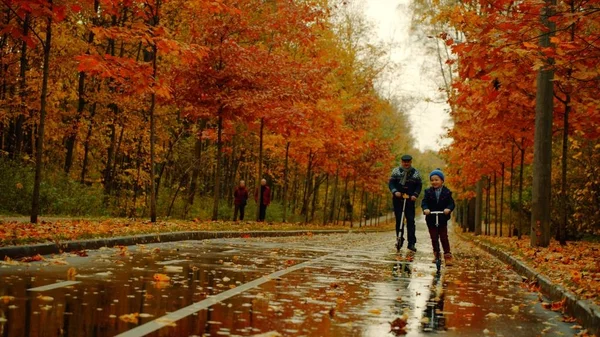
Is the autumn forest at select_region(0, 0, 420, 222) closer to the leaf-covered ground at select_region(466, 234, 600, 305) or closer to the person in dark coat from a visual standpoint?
the person in dark coat

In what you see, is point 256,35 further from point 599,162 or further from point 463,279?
point 463,279

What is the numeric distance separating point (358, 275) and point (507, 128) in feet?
46.9

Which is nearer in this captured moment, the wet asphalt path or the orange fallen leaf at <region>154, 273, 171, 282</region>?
the wet asphalt path

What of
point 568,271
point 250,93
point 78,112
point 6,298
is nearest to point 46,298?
point 6,298

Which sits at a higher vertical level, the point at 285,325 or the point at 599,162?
the point at 599,162

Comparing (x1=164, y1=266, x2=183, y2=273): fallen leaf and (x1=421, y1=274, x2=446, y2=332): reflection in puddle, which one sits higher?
(x1=164, y1=266, x2=183, y2=273): fallen leaf

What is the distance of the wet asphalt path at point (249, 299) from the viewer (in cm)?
635

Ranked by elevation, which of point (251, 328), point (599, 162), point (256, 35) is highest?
point (256, 35)

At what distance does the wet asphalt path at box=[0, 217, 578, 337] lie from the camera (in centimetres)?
635

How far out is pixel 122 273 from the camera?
9.84m

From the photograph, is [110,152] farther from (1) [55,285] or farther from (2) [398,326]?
(2) [398,326]

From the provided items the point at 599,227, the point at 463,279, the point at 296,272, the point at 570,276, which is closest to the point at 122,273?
the point at 296,272

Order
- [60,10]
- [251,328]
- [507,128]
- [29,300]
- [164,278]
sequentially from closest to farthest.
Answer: [251,328]
[29,300]
[164,278]
[60,10]
[507,128]

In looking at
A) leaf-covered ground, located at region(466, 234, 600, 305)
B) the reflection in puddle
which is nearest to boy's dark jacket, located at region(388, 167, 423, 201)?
leaf-covered ground, located at region(466, 234, 600, 305)
